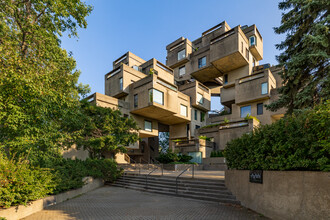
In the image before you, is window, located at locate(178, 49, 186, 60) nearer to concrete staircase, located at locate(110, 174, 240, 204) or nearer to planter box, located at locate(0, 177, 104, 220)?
concrete staircase, located at locate(110, 174, 240, 204)

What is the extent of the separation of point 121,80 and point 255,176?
2512cm

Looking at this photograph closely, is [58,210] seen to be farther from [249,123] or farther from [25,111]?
[249,123]

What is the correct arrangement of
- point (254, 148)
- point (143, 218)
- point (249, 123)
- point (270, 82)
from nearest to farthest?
1. point (143, 218)
2. point (254, 148)
3. point (249, 123)
4. point (270, 82)

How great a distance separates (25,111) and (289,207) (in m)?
10.9

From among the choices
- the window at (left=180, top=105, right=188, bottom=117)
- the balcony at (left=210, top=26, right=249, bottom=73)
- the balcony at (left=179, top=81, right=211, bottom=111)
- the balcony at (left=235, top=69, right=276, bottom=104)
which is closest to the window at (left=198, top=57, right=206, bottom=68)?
the balcony at (left=210, top=26, right=249, bottom=73)

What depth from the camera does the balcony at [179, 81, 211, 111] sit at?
33844 mm

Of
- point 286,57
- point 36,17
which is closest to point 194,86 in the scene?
point 286,57

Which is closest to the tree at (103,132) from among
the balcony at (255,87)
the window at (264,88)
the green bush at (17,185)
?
the green bush at (17,185)

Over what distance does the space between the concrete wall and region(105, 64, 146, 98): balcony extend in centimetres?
2376

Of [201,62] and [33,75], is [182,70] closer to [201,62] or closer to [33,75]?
[201,62]

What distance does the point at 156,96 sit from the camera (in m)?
26.6

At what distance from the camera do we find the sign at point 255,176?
7.40 metres

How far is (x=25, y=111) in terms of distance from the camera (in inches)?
350

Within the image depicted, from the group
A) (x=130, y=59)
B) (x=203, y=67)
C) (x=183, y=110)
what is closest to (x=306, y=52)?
(x=183, y=110)
